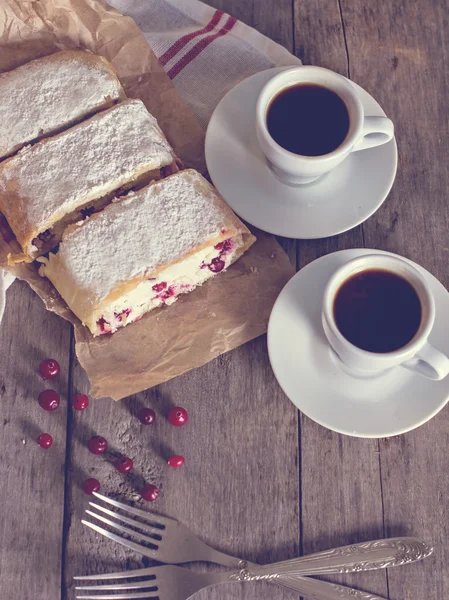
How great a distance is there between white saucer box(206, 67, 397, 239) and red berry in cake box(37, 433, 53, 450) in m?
0.80

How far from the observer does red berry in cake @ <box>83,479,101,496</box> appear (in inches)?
72.9

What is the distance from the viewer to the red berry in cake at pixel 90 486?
1852mm

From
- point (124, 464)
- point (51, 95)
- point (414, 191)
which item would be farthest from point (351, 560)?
point (51, 95)

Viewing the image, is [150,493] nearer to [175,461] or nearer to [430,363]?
[175,461]

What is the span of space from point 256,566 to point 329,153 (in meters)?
1.06

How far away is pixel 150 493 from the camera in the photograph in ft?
6.05

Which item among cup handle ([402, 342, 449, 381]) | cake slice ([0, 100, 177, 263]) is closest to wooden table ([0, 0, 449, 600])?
cake slice ([0, 100, 177, 263])

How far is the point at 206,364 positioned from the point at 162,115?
2.52ft

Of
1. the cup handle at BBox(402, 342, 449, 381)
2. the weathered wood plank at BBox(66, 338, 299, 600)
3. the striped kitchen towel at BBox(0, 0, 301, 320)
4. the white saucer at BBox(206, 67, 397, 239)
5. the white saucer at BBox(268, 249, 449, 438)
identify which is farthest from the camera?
the striped kitchen towel at BBox(0, 0, 301, 320)

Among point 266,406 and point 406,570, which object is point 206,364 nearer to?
point 266,406

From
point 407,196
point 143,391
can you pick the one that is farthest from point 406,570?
point 407,196

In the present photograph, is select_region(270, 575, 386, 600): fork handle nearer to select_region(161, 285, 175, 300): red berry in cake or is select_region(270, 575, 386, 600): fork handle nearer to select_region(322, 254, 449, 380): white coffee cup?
select_region(322, 254, 449, 380): white coffee cup

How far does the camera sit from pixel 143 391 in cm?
195

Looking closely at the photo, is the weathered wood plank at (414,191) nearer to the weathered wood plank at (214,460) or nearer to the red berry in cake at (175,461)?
the weathered wood plank at (214,460)
